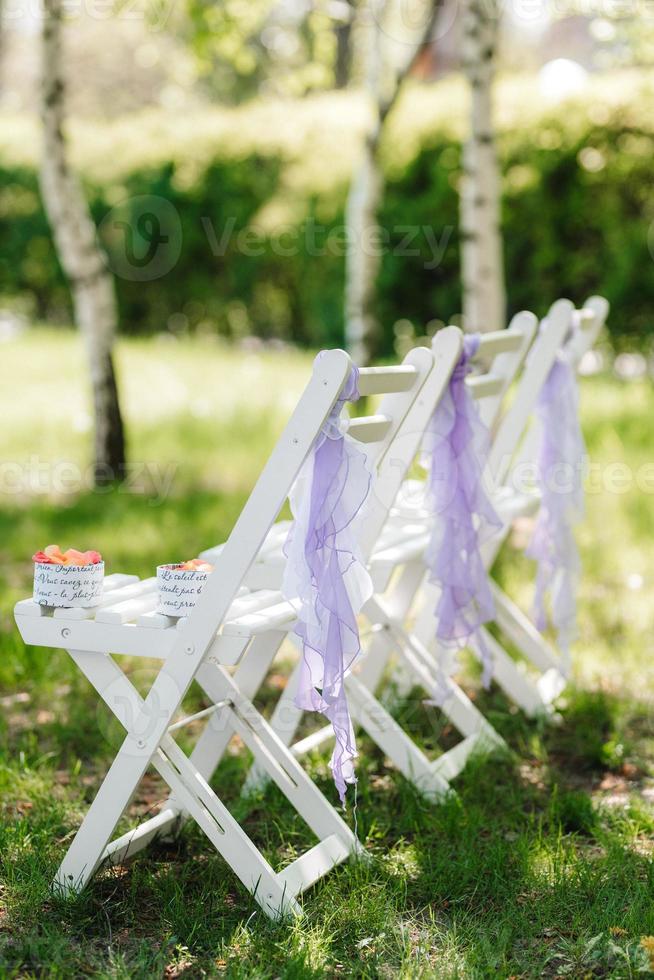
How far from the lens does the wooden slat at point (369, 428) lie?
288 centimetres

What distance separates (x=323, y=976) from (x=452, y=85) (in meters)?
9.92

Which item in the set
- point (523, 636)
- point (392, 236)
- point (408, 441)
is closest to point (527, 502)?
point (523, 636)

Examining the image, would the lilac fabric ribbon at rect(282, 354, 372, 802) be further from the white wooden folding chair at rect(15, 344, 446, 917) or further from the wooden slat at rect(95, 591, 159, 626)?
the wooden slat at rect(95, 591, 159, 626)

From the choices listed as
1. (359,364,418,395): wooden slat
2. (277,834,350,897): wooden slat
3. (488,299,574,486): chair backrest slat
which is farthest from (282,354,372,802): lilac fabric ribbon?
(488,299,574,486): chair backrest slat

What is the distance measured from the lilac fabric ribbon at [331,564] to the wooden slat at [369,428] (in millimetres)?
112

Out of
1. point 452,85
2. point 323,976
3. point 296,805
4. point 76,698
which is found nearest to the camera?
point 323,976

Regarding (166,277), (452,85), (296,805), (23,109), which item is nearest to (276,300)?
(166,277)

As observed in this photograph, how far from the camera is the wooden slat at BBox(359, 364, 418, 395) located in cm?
275

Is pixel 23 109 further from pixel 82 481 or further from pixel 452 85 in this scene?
pixel 82 481

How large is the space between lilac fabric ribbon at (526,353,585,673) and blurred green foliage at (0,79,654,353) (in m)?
4.48

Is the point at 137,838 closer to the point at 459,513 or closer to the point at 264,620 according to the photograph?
the point at 264,620

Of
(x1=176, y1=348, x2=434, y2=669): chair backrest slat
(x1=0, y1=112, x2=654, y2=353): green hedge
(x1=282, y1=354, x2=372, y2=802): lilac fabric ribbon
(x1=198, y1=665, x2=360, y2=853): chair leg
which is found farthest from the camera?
(x1=0, y1=112, x2=654, y2=353): green hedge

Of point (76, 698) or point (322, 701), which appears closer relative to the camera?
point (322, 701)

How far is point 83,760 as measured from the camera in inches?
151
